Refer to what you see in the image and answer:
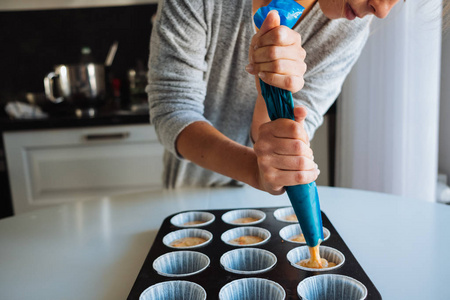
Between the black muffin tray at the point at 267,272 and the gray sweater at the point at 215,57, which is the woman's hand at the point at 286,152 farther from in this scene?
the gray sweater at the point at 215,57

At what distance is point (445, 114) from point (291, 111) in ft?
4.50

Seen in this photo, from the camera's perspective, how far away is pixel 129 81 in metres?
2.47

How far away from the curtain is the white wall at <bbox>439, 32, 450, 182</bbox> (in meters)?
0.16

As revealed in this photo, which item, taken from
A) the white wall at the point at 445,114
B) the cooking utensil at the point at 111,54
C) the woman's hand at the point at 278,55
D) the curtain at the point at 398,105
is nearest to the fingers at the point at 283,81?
the woman's hand at the point at 278,55

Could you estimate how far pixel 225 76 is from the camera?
1.05 m

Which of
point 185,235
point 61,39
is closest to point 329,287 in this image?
point 185,235

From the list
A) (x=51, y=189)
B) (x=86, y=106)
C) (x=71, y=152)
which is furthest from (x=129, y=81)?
(x=51, y=189)

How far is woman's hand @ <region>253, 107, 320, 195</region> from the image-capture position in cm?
56

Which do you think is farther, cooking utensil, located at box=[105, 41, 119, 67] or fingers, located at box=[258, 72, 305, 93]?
cooking utensil, located at box=[105, 41, 119, 67]

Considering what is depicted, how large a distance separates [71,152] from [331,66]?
1489mm

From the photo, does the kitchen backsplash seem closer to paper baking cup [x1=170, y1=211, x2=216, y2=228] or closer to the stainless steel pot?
the stainless steel pot

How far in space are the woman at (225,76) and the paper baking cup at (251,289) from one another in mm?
138

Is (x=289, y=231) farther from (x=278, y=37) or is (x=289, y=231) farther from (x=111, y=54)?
(x=111, y=54)

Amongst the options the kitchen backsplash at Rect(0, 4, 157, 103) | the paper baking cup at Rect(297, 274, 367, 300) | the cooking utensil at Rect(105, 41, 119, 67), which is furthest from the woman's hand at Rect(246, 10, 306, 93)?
the kitchen backsplash at Rect(0, 4, 157, 103)
